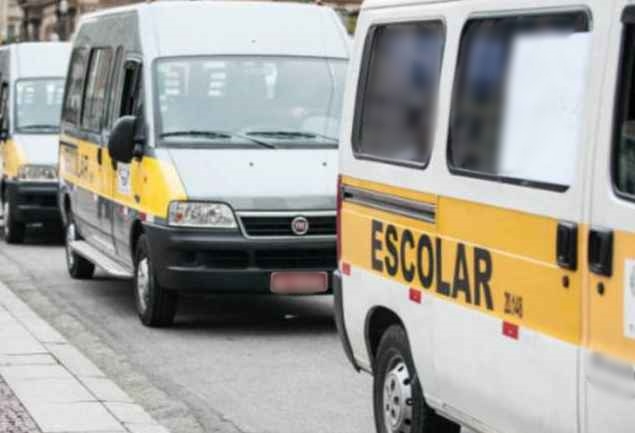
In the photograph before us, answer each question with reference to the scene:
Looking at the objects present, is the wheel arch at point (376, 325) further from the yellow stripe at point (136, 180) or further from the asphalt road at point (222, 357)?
the yellow stripe at point (136, 180)

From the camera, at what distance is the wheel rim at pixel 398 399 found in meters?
8.03

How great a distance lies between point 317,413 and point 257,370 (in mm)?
1694

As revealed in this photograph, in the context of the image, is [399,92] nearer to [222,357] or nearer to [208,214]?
[222,357]

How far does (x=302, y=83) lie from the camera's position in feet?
45.7

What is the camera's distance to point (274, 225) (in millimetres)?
12875

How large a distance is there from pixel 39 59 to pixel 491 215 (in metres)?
16.5

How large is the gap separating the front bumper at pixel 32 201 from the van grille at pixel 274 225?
28.4 ft

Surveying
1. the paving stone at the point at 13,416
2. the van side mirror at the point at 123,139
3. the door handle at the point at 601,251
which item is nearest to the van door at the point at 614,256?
the door handle at the point at 601,251

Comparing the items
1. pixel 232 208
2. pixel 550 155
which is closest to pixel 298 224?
pixel 232 208

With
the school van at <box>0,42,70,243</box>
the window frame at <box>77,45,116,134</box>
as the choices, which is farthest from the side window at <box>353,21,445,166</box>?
the school van at <box>0,42,70,243</box>

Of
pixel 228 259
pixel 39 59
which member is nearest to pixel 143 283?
pixel 228 259

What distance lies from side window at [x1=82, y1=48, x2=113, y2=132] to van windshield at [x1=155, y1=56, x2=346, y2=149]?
5.99 ft

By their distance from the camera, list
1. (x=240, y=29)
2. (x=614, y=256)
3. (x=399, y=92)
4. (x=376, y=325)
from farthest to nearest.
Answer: (x=240, y=29) < (x=376, y=325) < (x=399, y=92) < (x=614, y=256)

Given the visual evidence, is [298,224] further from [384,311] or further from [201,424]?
[384,311]
